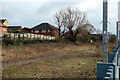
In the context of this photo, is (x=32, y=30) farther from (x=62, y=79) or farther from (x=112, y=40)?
(x=62, y=79)

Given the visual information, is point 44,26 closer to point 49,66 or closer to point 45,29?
point 45,29

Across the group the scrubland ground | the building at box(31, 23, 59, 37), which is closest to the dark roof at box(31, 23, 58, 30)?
the building at box(31, 23, 59, 37)

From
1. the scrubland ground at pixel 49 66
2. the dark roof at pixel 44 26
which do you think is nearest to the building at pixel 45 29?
the dark roof at pixel 44 26

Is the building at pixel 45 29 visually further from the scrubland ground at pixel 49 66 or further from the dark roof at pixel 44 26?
the scrubland ground at pixel 49 66

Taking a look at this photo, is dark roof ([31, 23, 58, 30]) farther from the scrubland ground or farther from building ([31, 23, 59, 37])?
the scrubland ground

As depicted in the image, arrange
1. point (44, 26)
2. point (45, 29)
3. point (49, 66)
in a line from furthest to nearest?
point (44, 26) → point (45, 29) → point (49, 66)

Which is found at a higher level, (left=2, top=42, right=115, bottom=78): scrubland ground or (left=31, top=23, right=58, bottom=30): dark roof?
(left=31, top=23, right=58, bottom=30): dark roof

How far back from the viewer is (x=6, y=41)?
20.5 metres

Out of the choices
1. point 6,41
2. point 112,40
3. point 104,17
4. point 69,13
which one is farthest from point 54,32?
point 104,17

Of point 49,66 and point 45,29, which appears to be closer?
point 49,66

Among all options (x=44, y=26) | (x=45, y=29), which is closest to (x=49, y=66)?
(x=45, y=29)

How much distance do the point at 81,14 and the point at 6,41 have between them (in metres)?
26.5

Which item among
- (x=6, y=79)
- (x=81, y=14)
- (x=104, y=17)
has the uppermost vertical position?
(x=81, y=14)

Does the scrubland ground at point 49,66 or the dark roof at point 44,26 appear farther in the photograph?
the dark roof at point 44,26
